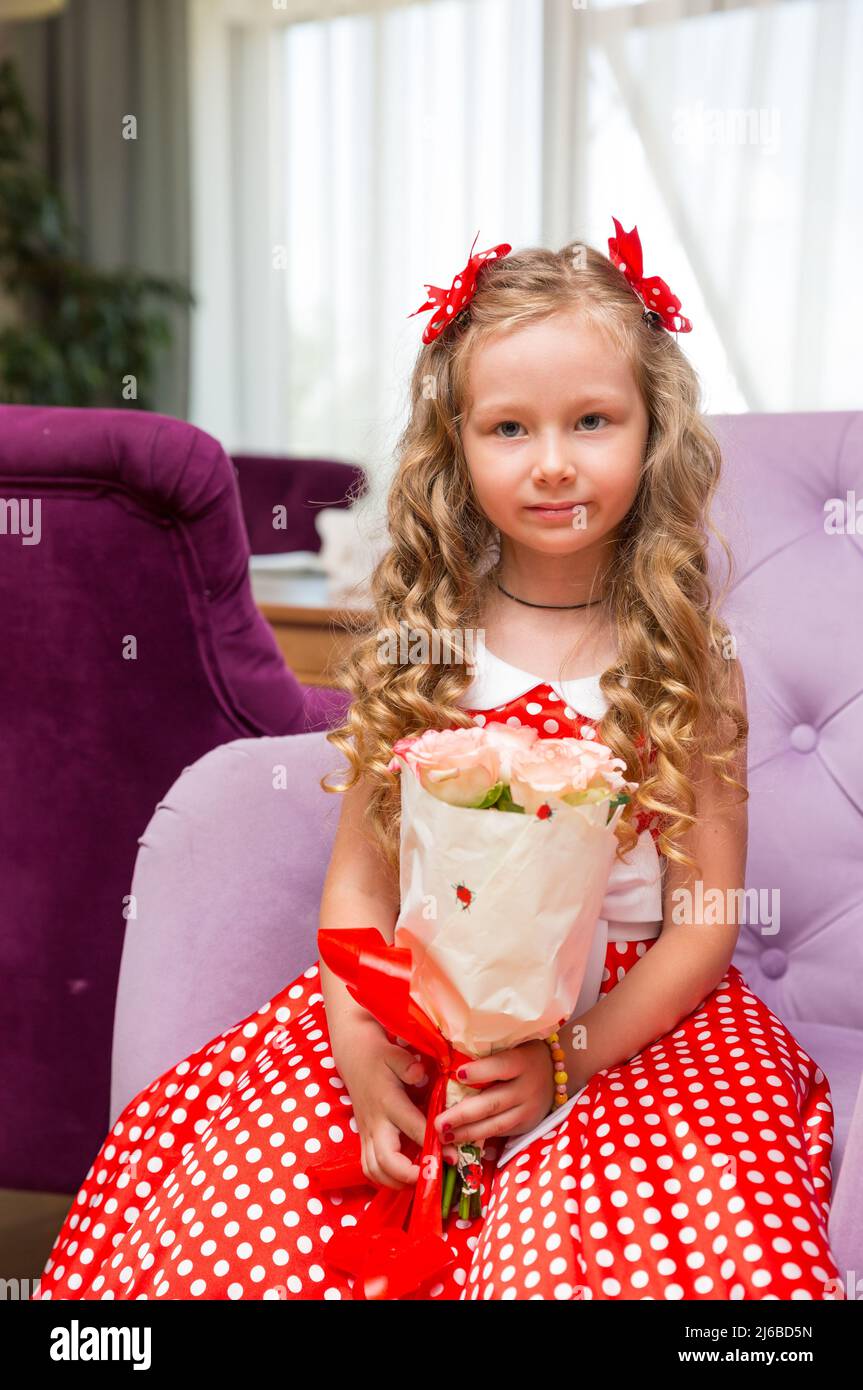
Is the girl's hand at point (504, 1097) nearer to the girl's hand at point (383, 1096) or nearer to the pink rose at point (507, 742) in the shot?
the girl's hand at point (383, 1096)

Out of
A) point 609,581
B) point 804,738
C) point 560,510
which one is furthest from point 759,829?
point 560,510

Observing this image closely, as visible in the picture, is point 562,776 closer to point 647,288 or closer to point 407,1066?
point 407,1066

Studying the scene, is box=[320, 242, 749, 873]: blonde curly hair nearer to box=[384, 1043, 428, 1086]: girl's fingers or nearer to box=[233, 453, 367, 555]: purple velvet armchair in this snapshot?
box=[384, 1043, 428, 1086]: girl's fingers

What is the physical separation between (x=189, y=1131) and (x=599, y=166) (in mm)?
3553

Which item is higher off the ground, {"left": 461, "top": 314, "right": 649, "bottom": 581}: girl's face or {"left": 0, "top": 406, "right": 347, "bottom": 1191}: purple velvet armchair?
{"left": 461, "top": 314, "right": 649, "bottom": 581}: girl's face

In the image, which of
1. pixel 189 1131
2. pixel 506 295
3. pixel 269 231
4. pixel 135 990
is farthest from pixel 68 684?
pixel 269 231

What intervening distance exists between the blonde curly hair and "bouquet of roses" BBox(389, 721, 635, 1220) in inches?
8.2

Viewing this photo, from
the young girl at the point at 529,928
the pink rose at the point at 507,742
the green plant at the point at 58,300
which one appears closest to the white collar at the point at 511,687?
the young girl at the point at 529,928

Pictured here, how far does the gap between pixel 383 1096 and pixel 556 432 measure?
51 centimetres

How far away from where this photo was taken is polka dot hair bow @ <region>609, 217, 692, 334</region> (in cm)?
113

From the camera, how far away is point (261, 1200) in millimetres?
959

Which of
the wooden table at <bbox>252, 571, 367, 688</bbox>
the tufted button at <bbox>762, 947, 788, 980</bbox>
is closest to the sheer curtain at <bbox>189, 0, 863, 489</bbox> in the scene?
the wooden table at <bbox>252, 571, 367, 688</bbox>

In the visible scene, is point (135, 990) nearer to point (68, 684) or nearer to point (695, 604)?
point (68, 684)

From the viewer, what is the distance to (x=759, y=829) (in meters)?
1.39
